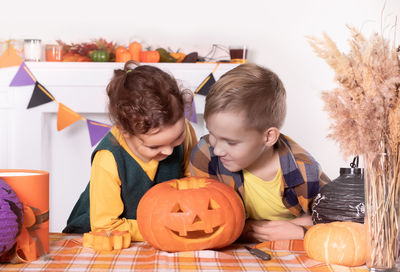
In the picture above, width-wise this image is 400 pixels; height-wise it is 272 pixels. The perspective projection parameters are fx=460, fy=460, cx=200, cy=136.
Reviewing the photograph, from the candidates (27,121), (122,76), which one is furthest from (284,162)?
(27,121)

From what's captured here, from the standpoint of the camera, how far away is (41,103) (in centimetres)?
273

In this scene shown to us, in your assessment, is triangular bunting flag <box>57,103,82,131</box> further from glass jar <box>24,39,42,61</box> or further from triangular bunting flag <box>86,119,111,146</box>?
glass jar <box>24,39,42,61</box>

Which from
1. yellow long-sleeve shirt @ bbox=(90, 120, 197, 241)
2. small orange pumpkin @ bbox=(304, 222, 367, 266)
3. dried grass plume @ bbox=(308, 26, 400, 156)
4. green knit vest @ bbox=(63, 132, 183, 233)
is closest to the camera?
dried grass plume @ bbox=(308, 26, 400, 156)

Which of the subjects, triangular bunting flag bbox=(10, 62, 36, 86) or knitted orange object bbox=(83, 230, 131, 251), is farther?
triangular bunting flag bbox=(10, 62, 36, 86)

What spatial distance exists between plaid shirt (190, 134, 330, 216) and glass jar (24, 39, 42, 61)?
1.68m

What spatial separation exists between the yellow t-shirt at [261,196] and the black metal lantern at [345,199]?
32cm

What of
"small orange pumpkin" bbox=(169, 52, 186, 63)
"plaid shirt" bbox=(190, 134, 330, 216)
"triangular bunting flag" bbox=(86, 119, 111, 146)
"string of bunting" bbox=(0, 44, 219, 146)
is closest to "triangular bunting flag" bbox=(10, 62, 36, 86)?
"string of bunting" bbox=(0, 44, 219, 146)

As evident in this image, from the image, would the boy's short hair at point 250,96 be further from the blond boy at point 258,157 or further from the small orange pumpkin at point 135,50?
the small orange pumpkin at point 135,50

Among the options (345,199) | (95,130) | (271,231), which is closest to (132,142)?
(271,231)

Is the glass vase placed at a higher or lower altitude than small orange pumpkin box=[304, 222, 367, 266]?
higher

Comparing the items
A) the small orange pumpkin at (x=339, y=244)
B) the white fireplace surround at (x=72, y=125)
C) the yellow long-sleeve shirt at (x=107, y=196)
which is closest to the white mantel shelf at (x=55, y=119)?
the white fireplace surround at (x=72, y=125)

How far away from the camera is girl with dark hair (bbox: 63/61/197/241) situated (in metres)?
1.18

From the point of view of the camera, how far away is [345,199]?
1.05 m

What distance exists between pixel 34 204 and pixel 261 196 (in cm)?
71
